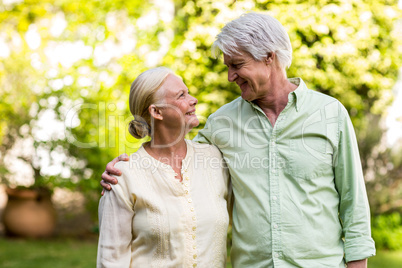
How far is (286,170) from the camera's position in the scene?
202 cm

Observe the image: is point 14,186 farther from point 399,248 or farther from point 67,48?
point 399,248

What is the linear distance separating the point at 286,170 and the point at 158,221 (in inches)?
23.9

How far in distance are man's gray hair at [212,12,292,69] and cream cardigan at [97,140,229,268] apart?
2.00 ft

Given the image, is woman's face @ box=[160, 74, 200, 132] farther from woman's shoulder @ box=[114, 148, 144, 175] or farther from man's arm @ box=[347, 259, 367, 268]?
man's arm @ box=[347, 259, 367, 268]

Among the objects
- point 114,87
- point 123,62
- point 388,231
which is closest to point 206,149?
point 123,62

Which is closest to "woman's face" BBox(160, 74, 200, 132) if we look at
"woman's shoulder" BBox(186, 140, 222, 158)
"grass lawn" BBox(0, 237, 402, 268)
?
"woman's shoulder" BBox(186, 140, 222, 158)

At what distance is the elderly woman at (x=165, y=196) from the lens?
1.92m

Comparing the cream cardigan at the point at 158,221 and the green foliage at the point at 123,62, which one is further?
the green foliage at the point at 123,62

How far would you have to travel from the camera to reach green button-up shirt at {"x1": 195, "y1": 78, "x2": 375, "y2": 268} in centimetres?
195

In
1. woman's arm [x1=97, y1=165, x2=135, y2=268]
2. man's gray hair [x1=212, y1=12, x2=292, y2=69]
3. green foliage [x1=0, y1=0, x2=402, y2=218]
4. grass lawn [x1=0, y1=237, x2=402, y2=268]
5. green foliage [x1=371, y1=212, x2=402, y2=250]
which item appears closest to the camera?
woman's arm [x1=97, y1=165, x2=135, y2=268]

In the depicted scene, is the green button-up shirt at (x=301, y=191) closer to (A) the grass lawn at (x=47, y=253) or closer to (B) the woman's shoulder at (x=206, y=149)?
(B) the woman's shoulder at (x=206, y=149)

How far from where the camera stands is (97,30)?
234 inches

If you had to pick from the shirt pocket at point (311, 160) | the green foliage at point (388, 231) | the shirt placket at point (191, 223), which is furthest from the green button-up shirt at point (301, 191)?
the green foliage at point (388, 231)

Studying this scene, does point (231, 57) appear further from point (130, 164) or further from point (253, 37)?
point (130, 164)
